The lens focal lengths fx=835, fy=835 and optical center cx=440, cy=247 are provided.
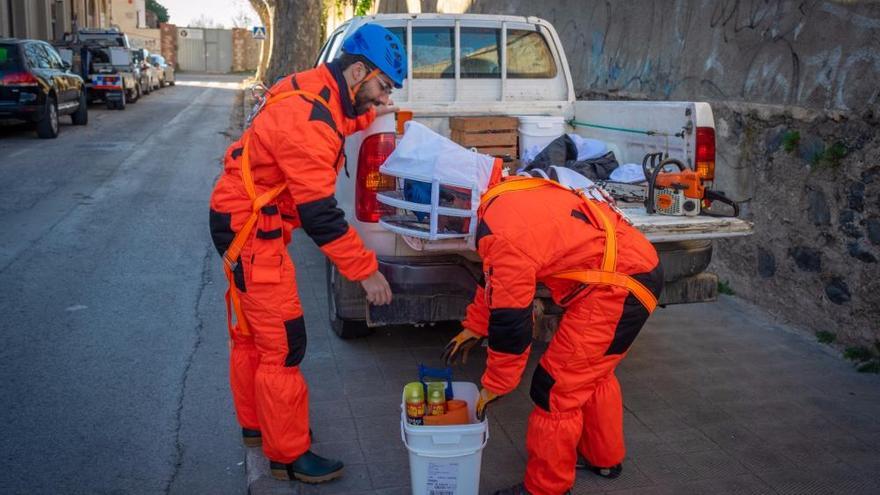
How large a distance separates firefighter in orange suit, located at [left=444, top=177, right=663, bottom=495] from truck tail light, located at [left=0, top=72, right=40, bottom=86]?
13.9 meters

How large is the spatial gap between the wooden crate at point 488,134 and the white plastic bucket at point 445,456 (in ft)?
9.04

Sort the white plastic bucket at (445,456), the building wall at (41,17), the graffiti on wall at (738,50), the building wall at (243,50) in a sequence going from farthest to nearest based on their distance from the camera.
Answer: the building wall at (243,50) → the building wall at (41,17) → the graffiti on wall at (738,50) → the white plastic bucket at (445,456)

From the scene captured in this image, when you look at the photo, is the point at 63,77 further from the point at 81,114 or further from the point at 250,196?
the point at 250,196

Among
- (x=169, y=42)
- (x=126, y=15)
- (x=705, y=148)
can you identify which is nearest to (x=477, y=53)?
(x=705, y=148)

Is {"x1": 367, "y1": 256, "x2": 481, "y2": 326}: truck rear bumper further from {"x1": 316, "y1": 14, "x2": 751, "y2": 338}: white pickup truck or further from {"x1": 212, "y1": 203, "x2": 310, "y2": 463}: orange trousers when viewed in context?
{"x1": 212, "y1": 203, "x2": 310, "y2": 463}: orange trousers

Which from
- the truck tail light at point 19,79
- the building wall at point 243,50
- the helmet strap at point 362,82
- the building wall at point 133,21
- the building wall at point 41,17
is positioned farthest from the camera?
the building wall at point 243,50

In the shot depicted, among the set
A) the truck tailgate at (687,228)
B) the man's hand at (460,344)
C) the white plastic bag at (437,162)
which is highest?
the white plastic bag at (437,162)

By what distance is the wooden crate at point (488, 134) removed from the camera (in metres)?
5.78

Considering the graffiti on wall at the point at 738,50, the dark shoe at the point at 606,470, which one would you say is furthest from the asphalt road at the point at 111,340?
the graffiti on wall at the point at 738,50

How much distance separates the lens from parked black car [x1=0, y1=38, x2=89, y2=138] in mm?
14852

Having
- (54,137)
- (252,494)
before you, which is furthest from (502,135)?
(54,137)

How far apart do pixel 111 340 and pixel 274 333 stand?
8.18 ft

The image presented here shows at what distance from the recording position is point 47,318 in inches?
235

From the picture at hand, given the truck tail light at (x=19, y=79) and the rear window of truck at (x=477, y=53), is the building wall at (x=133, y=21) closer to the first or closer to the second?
the truck tail light at (x=19, y=79)
